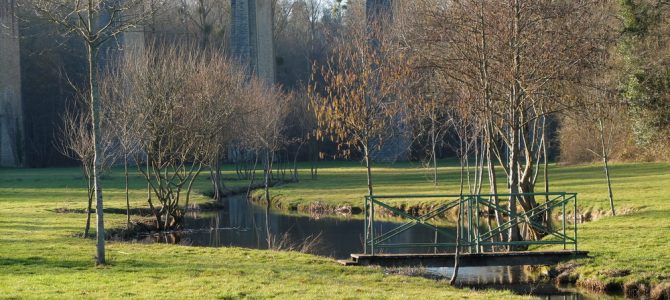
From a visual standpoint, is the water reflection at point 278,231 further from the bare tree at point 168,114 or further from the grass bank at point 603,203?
the grass bank at point 603,203

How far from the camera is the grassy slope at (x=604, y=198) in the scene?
604 inches

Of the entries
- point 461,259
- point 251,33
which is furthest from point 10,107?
point 461,259

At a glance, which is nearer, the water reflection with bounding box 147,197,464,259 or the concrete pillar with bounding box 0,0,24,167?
the water reflection with bounding box 147,197,464,259

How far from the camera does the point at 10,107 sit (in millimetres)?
59344

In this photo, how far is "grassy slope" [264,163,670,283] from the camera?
15.3 metres

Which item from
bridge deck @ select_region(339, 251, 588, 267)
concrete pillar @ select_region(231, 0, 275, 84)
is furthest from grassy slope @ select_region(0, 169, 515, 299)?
concrete pillar @ select_region(231, 0, 275, 84)

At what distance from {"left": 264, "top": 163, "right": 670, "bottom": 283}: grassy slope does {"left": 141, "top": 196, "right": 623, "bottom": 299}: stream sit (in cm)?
102

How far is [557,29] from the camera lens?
18125 millimetres

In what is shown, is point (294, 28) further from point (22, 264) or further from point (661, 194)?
point (22, 264)

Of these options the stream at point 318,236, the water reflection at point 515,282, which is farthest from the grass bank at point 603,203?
the stream at point 318,236

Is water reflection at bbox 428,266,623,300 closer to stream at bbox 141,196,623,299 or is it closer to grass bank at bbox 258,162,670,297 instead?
stream at bbox 141,196,623,299

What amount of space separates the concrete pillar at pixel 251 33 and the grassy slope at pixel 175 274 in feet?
136

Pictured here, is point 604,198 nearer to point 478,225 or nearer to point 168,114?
point 478,225

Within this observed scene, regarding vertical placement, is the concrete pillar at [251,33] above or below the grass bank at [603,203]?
above
